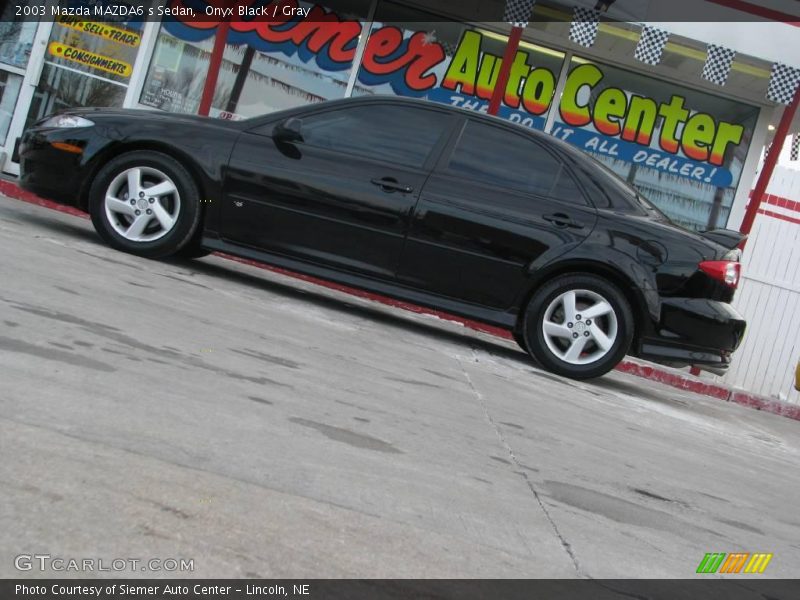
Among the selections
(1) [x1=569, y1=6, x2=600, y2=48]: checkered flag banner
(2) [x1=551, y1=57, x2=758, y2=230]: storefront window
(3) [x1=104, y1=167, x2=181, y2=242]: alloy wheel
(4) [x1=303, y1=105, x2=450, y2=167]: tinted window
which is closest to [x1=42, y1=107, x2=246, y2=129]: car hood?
(3) [x1=104, y1=167, x2=181, y2=242]: alloy wheel

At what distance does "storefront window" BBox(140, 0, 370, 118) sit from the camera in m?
13.3

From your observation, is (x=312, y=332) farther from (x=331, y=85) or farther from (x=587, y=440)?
(x=331, y=85)

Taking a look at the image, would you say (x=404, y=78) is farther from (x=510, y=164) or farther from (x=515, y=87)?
(x=510, y=164)

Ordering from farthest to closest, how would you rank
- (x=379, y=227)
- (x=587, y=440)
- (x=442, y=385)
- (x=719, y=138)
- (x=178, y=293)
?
(x=719, y=138), (x=379, y=227), (x=178, y=293), (x=442, y=385), (x=587, y=440)

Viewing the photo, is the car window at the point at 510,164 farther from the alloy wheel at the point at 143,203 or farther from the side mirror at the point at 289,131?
the alloy wheel at the point at 143,203

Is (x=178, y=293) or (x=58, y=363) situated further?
(x=178, y=293)

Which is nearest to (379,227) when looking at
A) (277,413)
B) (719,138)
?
(277,413)

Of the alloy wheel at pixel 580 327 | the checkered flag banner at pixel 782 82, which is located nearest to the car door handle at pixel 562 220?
the alloy wheel at pixel 580 327

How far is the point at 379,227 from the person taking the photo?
7109 mm

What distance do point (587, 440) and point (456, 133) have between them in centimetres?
293

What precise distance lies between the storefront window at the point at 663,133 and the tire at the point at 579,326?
253 inches

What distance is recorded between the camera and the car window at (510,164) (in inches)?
286

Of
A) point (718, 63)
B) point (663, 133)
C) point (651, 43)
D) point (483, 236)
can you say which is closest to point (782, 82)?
point (718, 63)
